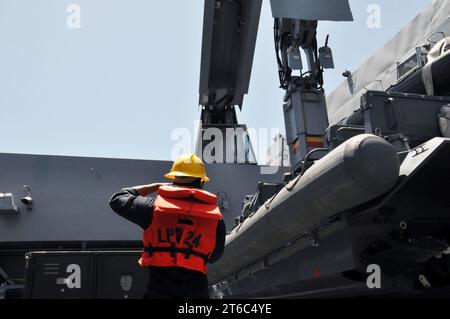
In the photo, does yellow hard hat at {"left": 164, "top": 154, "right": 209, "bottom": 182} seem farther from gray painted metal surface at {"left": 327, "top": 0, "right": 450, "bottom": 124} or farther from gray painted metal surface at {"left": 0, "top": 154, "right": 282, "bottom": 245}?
gray painted metal surface at {"left": 327, "top": 0, "right": 450, "bottom": 124}

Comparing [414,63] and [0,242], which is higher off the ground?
[414,63]

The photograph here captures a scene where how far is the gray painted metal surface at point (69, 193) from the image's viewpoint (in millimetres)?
7410

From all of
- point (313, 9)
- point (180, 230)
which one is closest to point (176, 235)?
point (180, 230)

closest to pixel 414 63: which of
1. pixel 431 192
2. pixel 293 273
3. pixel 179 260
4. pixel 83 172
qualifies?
→ pixel 431 192

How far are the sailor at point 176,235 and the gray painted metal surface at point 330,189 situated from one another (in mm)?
839

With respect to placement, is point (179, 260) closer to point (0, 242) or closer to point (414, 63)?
point (414, 63)

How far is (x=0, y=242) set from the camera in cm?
735

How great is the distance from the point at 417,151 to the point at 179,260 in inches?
61.8

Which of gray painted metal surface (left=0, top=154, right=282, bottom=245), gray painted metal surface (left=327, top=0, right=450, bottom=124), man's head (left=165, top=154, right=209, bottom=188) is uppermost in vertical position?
gray painted metal surface (left=327, top=0, right=450, bottom=124)

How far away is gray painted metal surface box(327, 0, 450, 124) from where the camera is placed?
9461 mm

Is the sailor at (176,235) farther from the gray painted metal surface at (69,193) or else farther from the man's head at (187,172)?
the gray painted metal surface at (69,193)

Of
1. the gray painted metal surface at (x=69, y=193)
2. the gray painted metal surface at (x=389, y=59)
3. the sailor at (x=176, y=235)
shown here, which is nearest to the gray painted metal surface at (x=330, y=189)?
the sailor at (x=176, y=235)

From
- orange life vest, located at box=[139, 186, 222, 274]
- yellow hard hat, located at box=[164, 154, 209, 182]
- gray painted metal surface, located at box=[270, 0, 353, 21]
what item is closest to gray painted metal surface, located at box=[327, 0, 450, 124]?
gray painted metal surface, located at box=[270, 0, 353, 21]

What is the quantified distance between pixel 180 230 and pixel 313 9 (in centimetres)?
438
